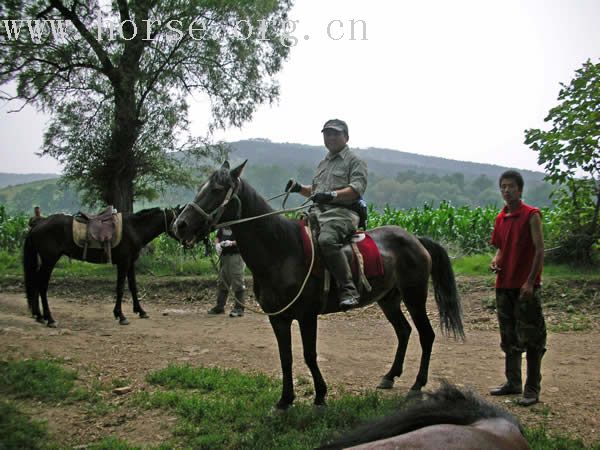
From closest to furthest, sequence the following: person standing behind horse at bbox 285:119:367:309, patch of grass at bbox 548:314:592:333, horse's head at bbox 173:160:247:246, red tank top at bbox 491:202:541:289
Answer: horse's head at bbox 173:160:247:246
person standing behind horse at bbox 285:119:367:309
red tank top at bbox 491:202:541:289
patch of grass at bbox 548:314:592:333

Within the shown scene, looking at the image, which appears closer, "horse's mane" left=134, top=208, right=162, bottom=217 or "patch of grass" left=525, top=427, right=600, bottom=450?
"patch of grass" left=525, top=427, right=600, bottom=450

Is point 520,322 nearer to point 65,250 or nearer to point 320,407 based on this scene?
point 320,407

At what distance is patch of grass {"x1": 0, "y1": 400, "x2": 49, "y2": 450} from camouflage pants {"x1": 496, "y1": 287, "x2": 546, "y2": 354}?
14.0 feet

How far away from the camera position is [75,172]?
14.7 m

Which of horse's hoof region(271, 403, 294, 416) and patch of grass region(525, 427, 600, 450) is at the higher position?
patch of grass region(525, 427, 600, 450)

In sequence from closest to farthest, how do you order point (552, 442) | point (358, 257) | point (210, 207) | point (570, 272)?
point (552, 442), point (210, 207), point (358, 257), point (570, 272)

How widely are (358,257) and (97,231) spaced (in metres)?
6.38

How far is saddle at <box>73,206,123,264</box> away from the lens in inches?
368

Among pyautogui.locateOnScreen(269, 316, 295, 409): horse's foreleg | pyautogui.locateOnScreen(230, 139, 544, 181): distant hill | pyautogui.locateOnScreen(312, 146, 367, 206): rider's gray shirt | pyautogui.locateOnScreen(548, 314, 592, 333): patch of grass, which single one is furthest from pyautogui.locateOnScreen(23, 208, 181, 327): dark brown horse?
pyautogui.locateOnScreen(230, 139, 544, 181): distant hill

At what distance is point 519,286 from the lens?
471 cm

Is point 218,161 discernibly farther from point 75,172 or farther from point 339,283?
point 339,283

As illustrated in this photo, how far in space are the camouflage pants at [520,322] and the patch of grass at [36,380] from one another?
4492 mm

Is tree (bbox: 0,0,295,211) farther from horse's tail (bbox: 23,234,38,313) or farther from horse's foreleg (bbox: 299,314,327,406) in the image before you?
horse's foreleg (bbox: 299,314,327,406)

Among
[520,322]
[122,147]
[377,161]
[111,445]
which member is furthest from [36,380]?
[377,161]
